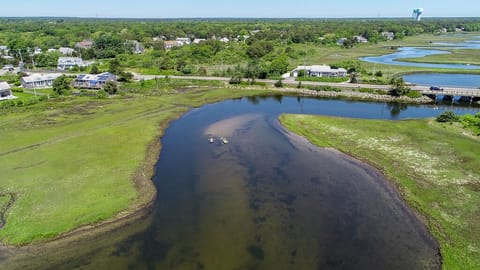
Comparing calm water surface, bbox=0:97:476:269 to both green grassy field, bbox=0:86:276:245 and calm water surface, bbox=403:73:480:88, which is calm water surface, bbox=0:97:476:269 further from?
calm water surface, bbox=403:73:480:88

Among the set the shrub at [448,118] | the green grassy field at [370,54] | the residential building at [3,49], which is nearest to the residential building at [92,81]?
the green grassy field at [370,54]

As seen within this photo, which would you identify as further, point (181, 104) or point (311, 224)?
point (181, 104)

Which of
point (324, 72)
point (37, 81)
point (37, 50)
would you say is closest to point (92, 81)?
point (37, 81)

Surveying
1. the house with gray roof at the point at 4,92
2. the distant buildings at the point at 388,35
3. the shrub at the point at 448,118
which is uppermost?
the distant buildings at the point at 388,35

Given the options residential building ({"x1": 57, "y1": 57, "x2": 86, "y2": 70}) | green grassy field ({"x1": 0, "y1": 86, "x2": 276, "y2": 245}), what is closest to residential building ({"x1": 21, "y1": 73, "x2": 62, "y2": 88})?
green grassy field ({"x1": 0, "y1": 86, "x2": 276, "y2": 245})

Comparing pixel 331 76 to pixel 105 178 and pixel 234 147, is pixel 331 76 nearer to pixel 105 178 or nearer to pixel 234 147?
pixel 234 147

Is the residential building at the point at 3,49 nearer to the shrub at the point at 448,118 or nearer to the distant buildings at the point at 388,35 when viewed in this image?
the shrub at the point at 448,118

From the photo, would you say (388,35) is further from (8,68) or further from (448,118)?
(8,68)

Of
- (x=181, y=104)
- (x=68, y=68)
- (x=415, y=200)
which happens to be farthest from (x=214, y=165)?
(x=68, y=68)
